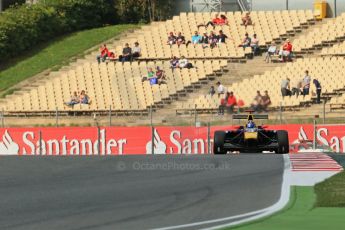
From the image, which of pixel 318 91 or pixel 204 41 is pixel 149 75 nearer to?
pixel 204 41

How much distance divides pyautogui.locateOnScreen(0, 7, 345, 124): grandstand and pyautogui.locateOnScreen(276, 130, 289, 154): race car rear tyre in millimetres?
7529

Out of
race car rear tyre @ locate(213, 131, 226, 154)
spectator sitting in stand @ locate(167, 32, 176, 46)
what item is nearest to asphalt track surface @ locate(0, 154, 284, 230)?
race car rear tyre @ locate(213, 131, 226, 154)

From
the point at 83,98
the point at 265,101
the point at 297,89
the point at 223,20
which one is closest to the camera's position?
the point at 265,101

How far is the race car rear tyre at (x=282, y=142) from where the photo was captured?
26.2m

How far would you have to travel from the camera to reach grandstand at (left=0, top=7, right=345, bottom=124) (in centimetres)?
3688

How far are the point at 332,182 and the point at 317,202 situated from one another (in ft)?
9.63

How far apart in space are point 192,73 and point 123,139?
9249mm

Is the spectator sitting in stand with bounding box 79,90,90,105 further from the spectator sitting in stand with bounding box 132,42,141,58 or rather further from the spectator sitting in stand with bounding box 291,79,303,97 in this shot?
the spectator sitting in stand with bounding box 291,79,303,97

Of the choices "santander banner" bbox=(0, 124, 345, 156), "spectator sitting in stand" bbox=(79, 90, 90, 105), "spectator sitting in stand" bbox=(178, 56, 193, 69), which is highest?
"spectator sitting in stand" bbox=(178, 56, 193, 69)

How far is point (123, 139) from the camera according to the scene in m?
31.4

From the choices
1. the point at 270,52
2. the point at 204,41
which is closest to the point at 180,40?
the point at 204,41

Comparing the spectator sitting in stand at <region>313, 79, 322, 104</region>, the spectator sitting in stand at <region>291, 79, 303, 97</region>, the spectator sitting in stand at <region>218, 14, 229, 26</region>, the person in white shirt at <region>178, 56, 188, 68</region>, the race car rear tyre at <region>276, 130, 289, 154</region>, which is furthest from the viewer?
the spectator sitting in stand at <region>218, 14, 229, 26</region>

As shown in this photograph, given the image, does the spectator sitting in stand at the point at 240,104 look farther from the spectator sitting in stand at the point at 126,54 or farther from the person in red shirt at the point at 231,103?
the spectator sitting in stand at the point at 126,54

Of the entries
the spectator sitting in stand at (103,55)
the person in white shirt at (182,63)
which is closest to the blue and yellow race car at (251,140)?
the person in white shirt at (182,63)
